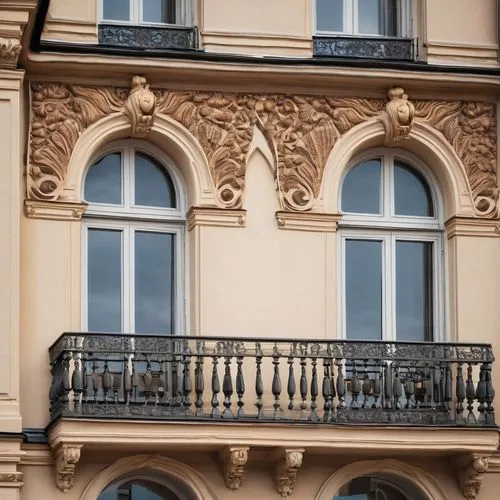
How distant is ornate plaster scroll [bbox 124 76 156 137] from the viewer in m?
28.1

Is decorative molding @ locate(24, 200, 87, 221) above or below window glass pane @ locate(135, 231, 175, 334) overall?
above

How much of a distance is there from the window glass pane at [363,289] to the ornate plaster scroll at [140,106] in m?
2.74

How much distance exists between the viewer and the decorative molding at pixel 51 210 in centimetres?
2777

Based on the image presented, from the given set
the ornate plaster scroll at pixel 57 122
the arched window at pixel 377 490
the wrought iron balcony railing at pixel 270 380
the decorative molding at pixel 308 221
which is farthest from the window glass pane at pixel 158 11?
the arched window at pixel 377 490

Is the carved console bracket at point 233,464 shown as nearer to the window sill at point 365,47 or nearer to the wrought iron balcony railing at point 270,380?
the wrought iron balcony railing at point 270,380

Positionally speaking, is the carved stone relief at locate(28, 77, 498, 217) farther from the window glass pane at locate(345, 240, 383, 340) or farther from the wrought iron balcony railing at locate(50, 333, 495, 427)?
the wrought iron balcony railing at locate(50, 333, 495, 427)

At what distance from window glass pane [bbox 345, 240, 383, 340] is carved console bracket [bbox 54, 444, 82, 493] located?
3.79 m

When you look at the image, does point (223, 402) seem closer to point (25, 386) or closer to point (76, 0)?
point (25, 386)

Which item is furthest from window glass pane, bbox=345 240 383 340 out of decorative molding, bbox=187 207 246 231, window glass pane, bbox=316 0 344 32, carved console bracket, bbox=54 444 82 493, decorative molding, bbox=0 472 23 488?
decorative molding, bbox=0 472 23 488

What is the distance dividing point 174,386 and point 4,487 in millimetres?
2142

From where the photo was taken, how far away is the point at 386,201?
29.1 metres

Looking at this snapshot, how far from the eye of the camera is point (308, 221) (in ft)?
93.4

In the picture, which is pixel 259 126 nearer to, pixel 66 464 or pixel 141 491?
pixel 141 491

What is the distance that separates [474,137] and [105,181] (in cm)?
428
